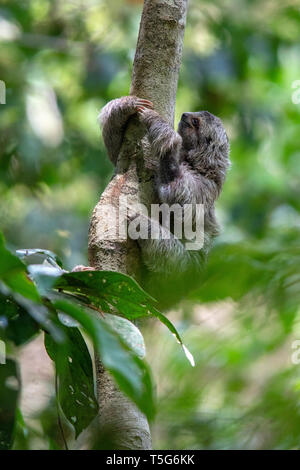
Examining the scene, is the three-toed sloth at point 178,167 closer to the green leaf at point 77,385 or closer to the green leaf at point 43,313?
the green leaf at point 77,385

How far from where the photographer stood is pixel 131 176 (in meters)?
3.84

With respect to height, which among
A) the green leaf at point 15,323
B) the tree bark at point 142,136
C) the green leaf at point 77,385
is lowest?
the green leaf at point 77,385

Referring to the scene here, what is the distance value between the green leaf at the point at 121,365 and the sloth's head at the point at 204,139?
383 centimetres

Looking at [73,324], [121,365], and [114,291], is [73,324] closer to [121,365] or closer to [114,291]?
[114,291]

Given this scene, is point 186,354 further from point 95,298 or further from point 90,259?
point 90,259

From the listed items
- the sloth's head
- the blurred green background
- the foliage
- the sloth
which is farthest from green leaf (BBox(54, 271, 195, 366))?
the sloth's head

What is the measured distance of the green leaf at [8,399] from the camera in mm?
2366

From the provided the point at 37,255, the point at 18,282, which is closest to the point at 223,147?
the point at 37,255

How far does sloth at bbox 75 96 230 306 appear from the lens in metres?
4.05

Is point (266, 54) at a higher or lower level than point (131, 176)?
higher

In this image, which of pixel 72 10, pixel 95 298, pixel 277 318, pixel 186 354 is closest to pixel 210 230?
pixel 95 298

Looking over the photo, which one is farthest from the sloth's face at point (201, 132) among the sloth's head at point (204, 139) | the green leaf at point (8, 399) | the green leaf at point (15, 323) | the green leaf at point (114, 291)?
the green leaf at point (8, 399)

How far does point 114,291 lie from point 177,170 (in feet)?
8.01

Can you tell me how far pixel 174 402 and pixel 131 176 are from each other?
2.37 metres
